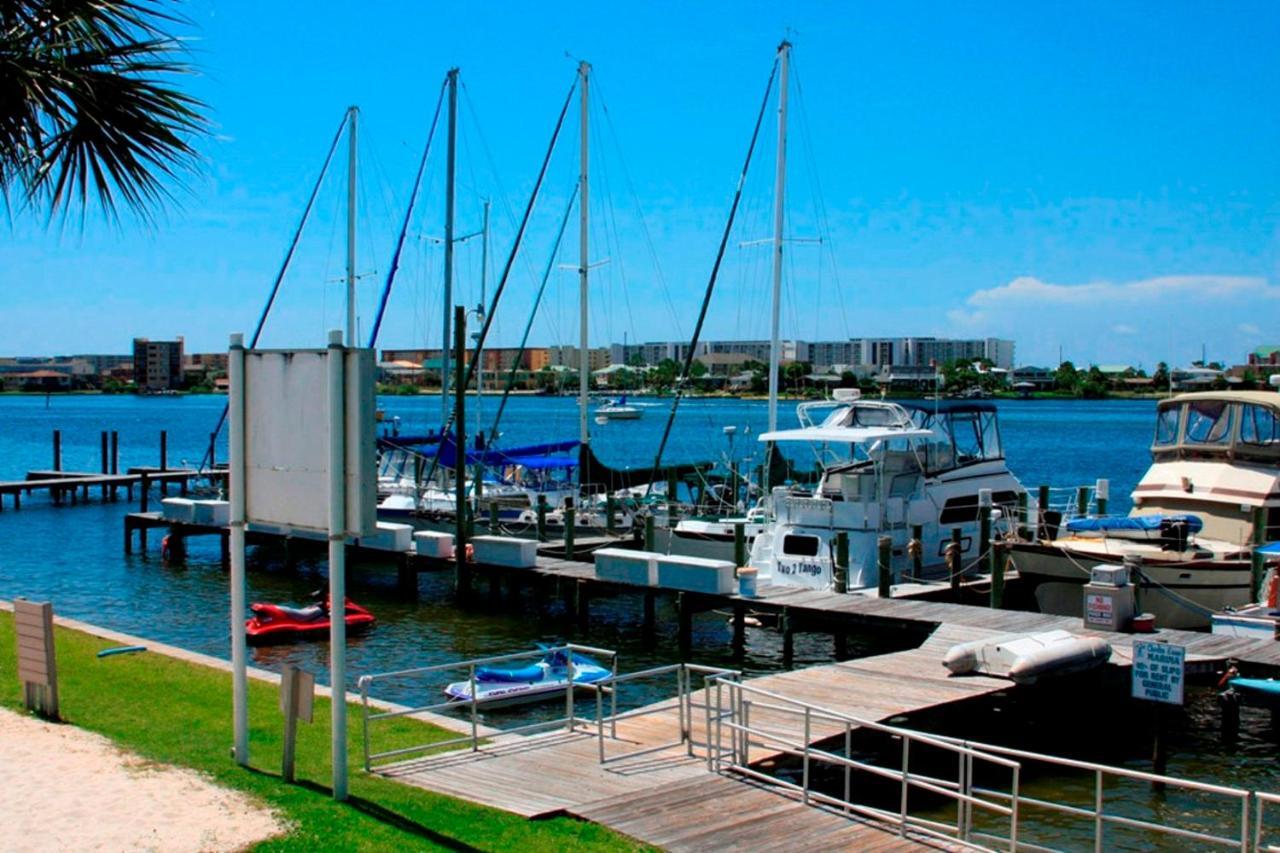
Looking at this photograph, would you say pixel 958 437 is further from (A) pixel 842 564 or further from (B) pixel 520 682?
(B) pixel 520 682

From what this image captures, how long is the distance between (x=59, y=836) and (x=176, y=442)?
129 meters

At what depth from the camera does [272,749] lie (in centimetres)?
1341

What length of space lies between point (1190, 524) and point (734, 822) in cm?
1851

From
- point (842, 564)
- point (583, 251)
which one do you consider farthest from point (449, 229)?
point (842, 564)

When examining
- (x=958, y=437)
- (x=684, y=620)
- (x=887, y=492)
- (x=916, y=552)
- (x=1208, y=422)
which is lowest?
(x=684, y=620)

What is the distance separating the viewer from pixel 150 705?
15.2 metres

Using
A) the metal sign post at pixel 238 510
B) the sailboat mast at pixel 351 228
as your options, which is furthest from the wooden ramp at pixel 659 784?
the sailboat mast at pixel 351 228

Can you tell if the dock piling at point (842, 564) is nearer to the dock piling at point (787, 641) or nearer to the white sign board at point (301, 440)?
the dock piling at point (787, 641)

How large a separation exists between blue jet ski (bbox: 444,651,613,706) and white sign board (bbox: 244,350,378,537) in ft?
31.8

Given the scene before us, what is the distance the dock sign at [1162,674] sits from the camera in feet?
53.5

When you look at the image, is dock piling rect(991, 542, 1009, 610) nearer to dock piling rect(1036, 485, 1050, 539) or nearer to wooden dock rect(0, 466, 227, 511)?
dock piling rect(1036, 485, 1050, 539)

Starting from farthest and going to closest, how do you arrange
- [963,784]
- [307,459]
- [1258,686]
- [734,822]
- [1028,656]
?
[1258,686] → [1028,656] → [963,784] → [307,459] → [734,822]

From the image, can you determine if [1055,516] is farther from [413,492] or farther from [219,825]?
[219,825]

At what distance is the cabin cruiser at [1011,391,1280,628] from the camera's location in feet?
80.8
